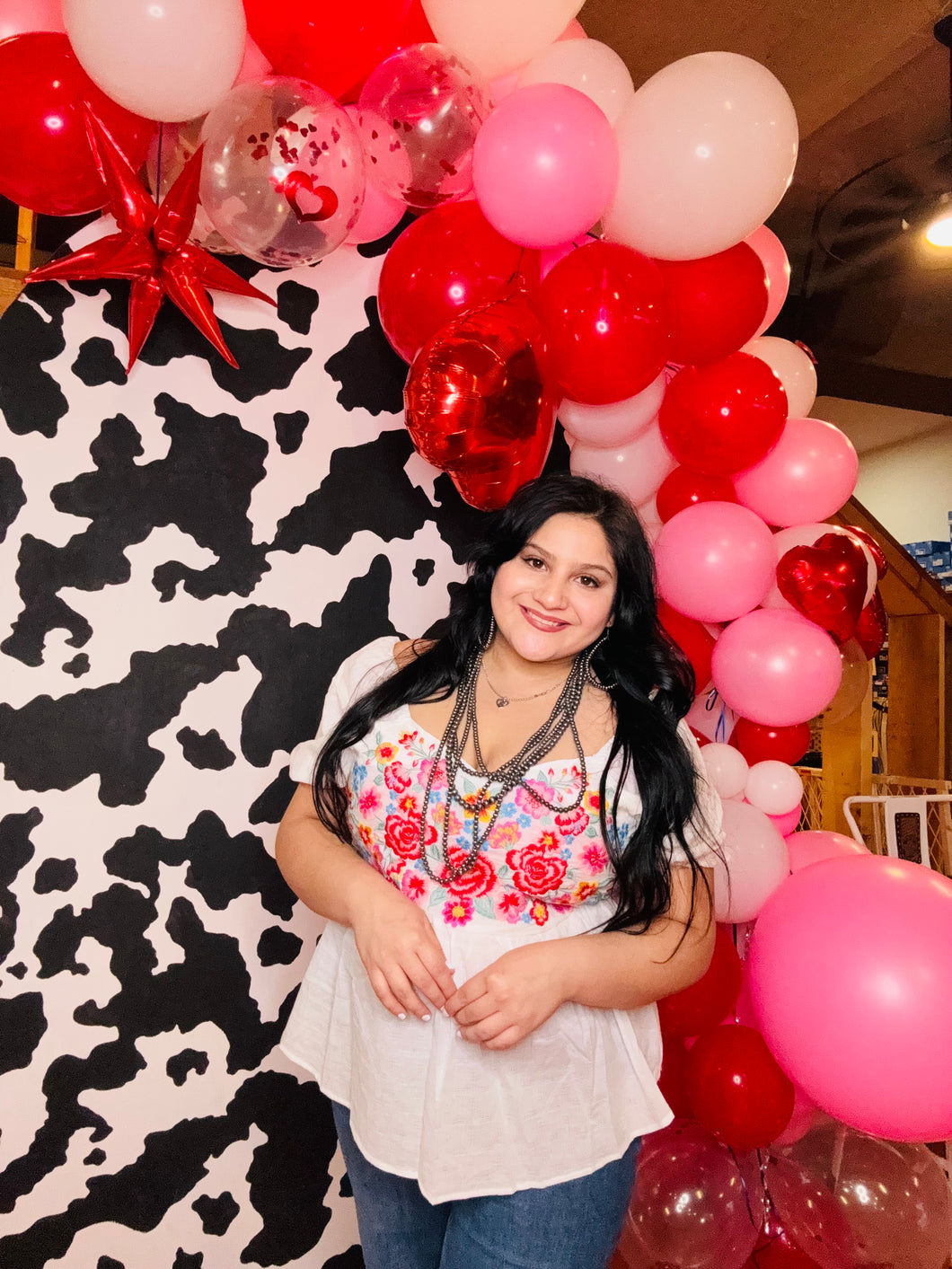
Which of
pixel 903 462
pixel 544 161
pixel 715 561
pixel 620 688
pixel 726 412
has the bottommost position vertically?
pixel 620 688

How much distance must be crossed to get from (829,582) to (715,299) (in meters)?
0.60

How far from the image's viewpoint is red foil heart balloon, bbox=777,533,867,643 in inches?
66.6

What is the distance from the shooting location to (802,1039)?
4.66 ft

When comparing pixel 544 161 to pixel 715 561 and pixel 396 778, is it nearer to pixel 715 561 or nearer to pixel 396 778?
pixel 715 561

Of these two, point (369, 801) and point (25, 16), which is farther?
point (25, 16)

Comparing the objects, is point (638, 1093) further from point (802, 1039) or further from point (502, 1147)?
point (802, 1039)

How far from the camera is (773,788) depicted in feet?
5.91

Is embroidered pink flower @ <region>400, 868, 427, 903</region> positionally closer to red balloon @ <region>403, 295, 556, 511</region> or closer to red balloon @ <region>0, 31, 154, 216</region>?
red balloon @ <region>403, 295, 556, 511</region>

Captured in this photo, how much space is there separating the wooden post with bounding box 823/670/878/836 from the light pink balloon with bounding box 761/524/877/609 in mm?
1487

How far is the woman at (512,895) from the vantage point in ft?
3.54

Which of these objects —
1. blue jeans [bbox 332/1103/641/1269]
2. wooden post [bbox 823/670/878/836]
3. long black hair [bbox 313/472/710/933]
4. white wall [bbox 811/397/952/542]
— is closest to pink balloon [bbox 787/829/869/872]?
long black hair [bbox 313/472/710/933]

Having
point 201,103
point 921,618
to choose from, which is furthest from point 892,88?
point 201,103

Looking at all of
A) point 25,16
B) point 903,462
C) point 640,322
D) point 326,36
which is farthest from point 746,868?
point 903,462

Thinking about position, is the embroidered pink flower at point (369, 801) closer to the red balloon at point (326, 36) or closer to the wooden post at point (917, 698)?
the red balloon at point (326, 36)
